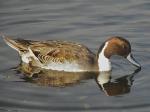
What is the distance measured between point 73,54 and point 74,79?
0.63 meters

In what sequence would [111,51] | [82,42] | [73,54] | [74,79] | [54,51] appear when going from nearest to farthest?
[74,79]
[73,54]
[54,51]
[111,51]
[82,42]

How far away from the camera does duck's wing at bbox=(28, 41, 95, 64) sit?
49.3 ft

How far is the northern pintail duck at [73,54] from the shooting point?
15.0m

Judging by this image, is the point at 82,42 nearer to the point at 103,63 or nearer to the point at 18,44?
the point at 103,63

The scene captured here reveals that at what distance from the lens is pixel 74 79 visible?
1465 centimetres

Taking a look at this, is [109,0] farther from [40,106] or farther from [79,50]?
[40,106]

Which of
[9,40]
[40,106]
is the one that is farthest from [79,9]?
[40,106]

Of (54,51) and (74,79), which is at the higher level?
(54,51)

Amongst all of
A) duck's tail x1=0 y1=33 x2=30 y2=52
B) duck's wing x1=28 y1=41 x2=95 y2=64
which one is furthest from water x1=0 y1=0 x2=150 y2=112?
duck's wing x1=28 y1=41 x2=95 y2=64

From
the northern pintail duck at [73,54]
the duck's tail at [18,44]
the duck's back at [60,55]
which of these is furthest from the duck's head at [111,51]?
the duck's tail at [18,44]

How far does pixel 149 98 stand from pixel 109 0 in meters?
7.00

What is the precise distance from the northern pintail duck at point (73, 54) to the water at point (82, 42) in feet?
0.87

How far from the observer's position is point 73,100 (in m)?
13.1

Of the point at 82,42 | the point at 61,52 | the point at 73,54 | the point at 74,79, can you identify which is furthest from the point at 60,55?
the point at 82,42
